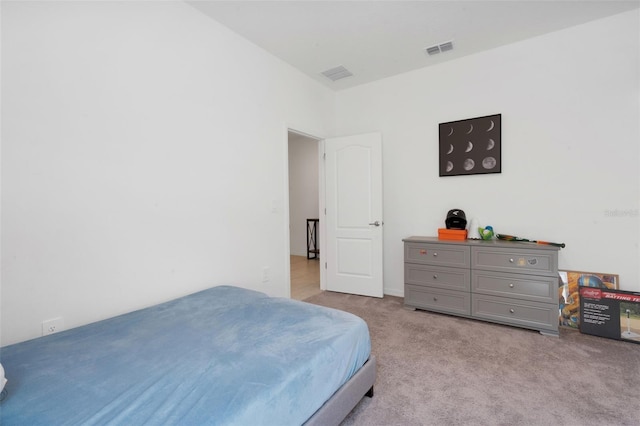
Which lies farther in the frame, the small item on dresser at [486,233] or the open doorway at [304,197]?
the open doorway at [304,197]

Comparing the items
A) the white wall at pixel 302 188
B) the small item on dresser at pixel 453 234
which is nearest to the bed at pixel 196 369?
the small item on dresser at pixel 453 234

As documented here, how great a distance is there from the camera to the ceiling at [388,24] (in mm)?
2391

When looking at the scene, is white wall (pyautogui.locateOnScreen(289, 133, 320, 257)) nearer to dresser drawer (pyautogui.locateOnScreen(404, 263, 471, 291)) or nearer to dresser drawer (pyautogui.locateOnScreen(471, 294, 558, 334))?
dresser drawer (pyautogui.locateOnScreen(404, 263, 471, 291))

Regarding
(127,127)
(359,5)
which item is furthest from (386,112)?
(127,127)

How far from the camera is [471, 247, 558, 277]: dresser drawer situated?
2.58m

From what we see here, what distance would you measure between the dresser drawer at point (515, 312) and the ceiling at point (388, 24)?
Answer: 2.57 metres

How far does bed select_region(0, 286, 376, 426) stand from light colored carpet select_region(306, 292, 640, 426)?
36 cm

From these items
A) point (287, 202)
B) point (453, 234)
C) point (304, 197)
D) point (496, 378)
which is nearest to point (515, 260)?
point (453, 234)

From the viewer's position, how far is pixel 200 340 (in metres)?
1.41

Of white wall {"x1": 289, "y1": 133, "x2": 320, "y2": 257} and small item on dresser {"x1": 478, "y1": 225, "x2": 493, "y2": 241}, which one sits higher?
white wall {"x1": 289, "y1": 133, "x2": 320, "y2": 257}

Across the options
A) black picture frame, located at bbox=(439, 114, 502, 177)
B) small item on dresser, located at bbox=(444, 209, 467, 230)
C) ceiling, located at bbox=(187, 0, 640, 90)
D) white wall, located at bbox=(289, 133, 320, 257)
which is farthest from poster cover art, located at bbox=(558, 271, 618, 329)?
white wall, located at bbox=(289, 133, 320, 257)

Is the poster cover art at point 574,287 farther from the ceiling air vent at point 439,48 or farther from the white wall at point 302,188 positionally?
the white wall at point 302,188

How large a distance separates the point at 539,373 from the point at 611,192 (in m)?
1.85

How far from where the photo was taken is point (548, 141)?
289cm
